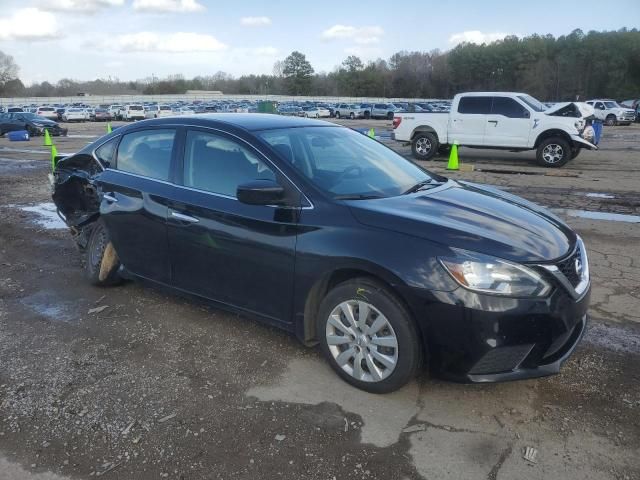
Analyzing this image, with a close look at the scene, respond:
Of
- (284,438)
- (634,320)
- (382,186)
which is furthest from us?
(634,320)

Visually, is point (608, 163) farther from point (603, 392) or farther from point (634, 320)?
point (603, 392)

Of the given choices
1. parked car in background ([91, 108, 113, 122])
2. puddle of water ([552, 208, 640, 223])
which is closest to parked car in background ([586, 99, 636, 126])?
puddle of water ([552, 208, 640, 223])

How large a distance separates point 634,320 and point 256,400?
3128 mm

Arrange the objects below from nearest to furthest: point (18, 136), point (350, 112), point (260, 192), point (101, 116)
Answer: point (260, 192) → point (18, 136) → point (101, 116) → point (350, 112)

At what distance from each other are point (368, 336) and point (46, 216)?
720 cm

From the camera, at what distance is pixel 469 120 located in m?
14.9

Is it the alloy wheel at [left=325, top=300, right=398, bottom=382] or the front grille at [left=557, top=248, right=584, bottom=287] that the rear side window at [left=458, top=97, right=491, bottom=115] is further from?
the alloy wheel at [left=325, top=300, right=398, bottom=382]

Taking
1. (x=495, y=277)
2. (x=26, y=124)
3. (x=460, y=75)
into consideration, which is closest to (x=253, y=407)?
(x=495, y=277)

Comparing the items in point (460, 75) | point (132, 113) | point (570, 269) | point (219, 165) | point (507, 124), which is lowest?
point (570, 269)

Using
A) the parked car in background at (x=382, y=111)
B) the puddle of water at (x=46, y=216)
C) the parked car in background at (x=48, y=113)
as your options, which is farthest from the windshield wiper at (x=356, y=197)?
the parked car in background at (x=48, y=113)

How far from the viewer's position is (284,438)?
284 cm

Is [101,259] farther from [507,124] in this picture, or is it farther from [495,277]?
[507,124]

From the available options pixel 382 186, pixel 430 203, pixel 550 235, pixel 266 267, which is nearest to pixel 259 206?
pixel 266 267

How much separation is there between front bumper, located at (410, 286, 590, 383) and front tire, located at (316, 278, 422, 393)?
5.4 inches
